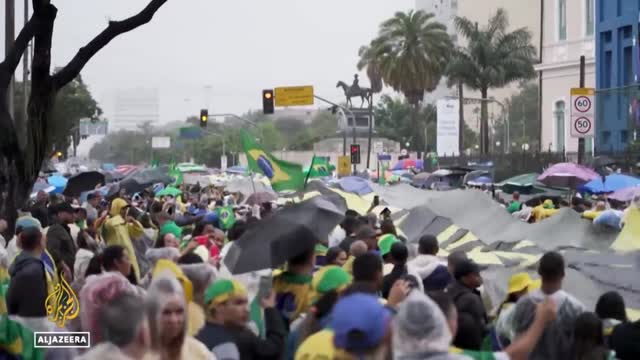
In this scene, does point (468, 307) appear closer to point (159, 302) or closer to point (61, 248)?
point (159, 302)

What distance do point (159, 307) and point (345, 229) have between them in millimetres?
8204

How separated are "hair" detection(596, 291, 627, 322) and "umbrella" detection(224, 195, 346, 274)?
1.92 metres

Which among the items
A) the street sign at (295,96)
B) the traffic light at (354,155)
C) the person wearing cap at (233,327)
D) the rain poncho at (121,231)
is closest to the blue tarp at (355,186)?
the rain poncho at (121,231)

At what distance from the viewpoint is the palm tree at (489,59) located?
69062 mm

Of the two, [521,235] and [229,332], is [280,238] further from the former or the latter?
[521,235]

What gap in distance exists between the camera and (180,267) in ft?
28.0

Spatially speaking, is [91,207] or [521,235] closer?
[521,235]

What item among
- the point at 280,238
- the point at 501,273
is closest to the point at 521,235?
the point at 501,273

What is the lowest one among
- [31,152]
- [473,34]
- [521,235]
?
[521,235]

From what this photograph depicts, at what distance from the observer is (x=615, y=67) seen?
182 feet

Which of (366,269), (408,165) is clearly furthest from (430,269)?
(408,165)

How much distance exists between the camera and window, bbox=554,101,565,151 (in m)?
71.2

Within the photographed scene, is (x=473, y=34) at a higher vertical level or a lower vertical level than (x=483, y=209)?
higher

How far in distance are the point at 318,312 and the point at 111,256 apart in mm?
2988
